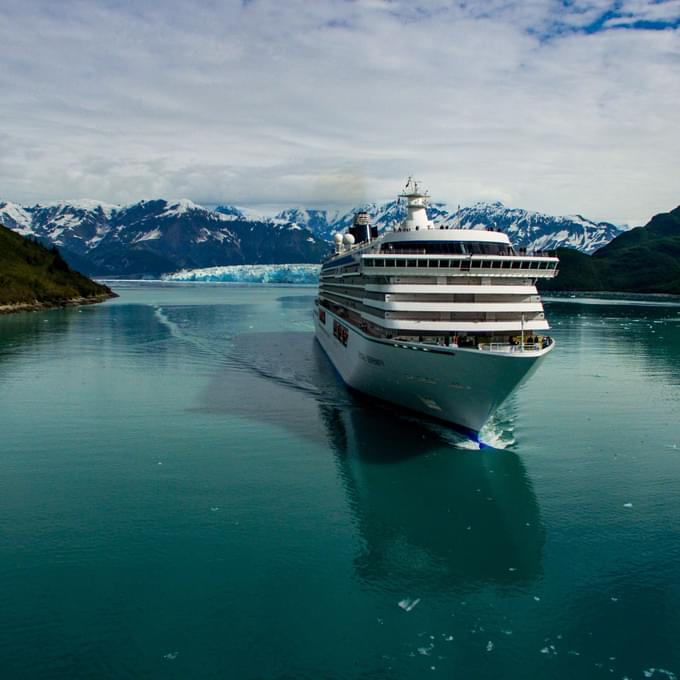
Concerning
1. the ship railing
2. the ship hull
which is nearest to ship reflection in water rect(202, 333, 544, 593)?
the ship hull

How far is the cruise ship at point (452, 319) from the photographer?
3020 centimetres

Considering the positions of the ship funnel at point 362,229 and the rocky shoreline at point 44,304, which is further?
the rocky shoreline at point 44,304

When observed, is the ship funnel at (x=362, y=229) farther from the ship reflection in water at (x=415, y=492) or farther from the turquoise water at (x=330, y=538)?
the turquoise water at (x=330, y=538)

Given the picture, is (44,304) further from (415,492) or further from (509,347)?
(415,492)

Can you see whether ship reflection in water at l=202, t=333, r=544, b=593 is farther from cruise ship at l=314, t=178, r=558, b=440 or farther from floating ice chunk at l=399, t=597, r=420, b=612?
cruise ship at l=314, t=178, r=558, b=440

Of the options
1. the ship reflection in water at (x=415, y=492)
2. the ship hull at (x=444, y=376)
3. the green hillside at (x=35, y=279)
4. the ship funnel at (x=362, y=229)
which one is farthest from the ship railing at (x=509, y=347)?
the green hillside at (x=35, y=279)

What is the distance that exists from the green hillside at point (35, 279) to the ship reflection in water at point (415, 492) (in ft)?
311

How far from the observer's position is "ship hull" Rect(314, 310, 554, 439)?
28672mm

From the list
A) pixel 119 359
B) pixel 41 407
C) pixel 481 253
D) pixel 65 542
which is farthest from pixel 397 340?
pixel 119 359

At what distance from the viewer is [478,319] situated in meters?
33.3

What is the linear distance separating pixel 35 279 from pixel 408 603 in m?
139

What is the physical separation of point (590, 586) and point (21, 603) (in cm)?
1739

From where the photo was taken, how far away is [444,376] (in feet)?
101

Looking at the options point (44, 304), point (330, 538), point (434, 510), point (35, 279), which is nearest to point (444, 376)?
point (434, 510)
